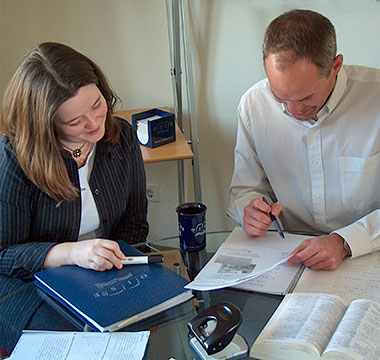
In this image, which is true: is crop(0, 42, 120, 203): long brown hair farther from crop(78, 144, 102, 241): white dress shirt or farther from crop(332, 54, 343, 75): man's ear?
crop(332, 54, 343, 75): man's ear

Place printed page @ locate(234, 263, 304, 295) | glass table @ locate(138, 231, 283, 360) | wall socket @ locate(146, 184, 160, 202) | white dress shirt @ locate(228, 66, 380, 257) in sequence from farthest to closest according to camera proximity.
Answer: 1. wall socket @ locate(146, 184, 160, 202)
2. white dress shirt @ locate(228, 66, 380, 257)
3. printed page @ locate(234, 263, 304, 295)
4. glass table @ locate(138, 231, 283, 360)

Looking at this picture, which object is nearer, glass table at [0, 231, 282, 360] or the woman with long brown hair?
glass table at [0, 231, 282, 360]

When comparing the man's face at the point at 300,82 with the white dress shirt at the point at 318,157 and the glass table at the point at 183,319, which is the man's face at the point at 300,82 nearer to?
the white dress shirt at the point at 318,157

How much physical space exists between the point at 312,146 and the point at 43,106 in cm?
79

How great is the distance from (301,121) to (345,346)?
0.80 meters

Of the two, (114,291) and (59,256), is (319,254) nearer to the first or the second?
(114,291)

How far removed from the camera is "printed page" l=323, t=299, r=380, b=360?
88cm

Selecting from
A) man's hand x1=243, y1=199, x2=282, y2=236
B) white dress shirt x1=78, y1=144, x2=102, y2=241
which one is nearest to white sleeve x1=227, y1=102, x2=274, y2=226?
man's hand x1=243, y1=199, x2=282, y2=236

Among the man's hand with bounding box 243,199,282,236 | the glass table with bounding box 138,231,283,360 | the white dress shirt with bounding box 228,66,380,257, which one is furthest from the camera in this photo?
the white dress shirt with bounding box 228,66,380,257

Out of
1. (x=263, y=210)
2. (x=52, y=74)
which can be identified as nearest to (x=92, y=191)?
(x=52, y=74)

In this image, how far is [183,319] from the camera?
3.57 ft

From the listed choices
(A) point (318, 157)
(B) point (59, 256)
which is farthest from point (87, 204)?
(A) point (318, 157)

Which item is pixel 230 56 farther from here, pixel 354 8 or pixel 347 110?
pixel 347 110

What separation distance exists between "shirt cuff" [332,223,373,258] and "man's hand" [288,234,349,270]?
2 cm
